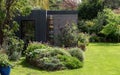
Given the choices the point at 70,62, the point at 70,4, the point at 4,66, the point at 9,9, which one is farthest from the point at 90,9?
the point at 4,66

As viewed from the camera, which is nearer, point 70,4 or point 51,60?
point 51,60

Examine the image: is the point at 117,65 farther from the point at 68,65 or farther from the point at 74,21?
the point at 74,21

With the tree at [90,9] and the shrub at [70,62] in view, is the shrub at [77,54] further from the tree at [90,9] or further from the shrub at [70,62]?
the tree at [90,9]

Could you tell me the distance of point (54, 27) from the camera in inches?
954

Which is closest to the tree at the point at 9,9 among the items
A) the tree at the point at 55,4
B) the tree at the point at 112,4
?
the tree at the point at 112,4

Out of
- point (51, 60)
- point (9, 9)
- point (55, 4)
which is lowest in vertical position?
point (51, 60)

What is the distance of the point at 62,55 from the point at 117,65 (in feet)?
10.9

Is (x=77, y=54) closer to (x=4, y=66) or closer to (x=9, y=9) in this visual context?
(x=9, y=9)

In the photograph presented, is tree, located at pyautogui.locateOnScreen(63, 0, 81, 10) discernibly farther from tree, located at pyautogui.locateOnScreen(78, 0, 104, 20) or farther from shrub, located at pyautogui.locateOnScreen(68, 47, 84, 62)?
shrub, located at pyautogui.locateOnScreen(68, 47, 84, 62)

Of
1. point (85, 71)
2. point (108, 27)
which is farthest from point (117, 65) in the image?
point (108, 27)

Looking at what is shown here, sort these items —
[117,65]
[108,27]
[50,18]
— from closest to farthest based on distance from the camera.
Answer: [117,65], [50,18], [108,27]

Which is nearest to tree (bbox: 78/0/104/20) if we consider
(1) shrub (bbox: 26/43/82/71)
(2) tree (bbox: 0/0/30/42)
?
(2) tree (bbox: 0/0/30/42)

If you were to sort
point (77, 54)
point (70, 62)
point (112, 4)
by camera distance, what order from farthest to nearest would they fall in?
point (112, 4) < point (77, 54) < point (70, 62)

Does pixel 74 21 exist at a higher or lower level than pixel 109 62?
higher
